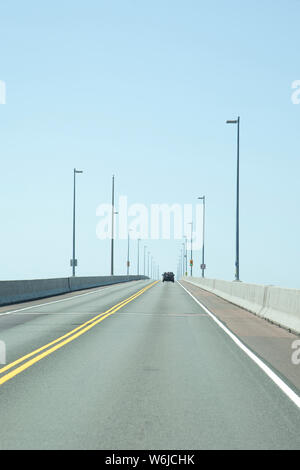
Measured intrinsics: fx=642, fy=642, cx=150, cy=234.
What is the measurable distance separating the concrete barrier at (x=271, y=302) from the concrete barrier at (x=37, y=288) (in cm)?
1073

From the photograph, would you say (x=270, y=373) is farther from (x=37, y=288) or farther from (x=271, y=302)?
(x=37, y=288)

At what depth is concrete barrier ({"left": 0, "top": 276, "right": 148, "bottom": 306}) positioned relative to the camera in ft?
101

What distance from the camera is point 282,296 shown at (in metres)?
18.6

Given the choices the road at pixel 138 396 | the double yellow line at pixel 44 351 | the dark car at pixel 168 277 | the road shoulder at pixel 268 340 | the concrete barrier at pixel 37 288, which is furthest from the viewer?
the dark car at pixel 168 277

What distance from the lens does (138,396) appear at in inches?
325

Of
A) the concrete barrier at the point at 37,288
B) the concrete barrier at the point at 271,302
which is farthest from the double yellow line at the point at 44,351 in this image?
the concrete barrier at the point at 37,288

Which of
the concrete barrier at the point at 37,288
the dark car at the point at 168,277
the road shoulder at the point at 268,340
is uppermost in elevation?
the road shoulder at the point at 268,340

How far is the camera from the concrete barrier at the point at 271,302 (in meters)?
16.8

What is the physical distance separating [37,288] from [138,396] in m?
29.3

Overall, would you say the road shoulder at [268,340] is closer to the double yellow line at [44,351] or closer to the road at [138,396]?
the road at [138,396]
